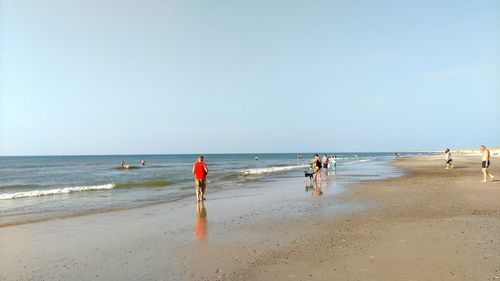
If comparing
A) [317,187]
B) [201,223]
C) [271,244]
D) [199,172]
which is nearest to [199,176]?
[199,172]

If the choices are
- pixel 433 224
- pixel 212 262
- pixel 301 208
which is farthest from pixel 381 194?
pixel 212 262

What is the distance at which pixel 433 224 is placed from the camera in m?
9.95

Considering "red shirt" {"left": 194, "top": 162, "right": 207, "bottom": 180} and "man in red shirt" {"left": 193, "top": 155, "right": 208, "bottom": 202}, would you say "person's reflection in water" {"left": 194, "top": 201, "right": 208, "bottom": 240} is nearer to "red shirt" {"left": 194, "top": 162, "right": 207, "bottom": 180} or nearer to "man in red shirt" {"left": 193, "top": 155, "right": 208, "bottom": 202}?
"man in red shirt" {"left": 193, "top": 155, "right": 208, "bottom": 202}

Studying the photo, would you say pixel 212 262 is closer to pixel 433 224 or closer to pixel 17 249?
pixel 17 249

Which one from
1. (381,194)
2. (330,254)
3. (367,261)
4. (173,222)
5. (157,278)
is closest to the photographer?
(157,278)

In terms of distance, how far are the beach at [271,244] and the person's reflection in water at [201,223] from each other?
30 millimetres

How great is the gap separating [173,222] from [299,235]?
4.76 m

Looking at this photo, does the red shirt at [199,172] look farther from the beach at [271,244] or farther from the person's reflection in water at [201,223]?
the beach at [271,244]

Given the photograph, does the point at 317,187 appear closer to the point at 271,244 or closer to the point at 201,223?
the point at 201,223

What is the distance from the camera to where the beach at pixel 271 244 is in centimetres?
648

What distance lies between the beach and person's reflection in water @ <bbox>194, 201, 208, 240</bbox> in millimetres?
30

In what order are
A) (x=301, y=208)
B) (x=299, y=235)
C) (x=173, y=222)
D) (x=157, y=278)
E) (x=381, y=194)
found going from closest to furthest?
(x=157, y=278) < (x=299, y=235) < (x=173, y=222) < (x=301, y=208) < (x=381, y=194)

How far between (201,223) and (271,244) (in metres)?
3.92

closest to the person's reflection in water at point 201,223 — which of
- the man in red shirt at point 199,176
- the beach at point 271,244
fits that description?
the beach at point 271,244
